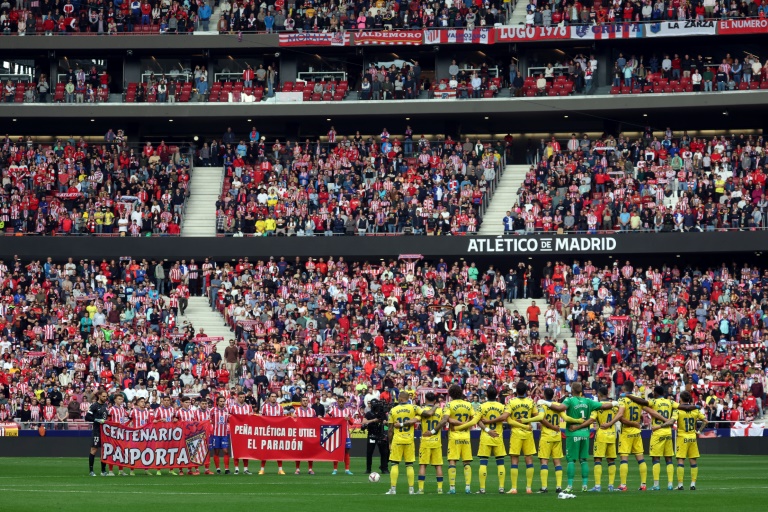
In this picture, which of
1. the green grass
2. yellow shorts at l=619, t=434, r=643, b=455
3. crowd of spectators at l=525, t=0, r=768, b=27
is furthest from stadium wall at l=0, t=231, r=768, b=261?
yellow shorts at l=619, t=434, r=643, b=455

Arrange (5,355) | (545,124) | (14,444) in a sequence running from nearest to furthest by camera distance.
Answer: (14,444), (5,355), (545,124)

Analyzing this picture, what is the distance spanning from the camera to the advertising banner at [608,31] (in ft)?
182

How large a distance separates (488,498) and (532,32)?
37.4 m

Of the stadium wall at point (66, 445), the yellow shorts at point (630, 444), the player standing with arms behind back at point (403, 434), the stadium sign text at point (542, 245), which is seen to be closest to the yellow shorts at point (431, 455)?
the player standing with arms behind back at point (403, 434)

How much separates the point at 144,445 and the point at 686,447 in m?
12.4

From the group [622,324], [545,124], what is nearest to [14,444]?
[622,324]

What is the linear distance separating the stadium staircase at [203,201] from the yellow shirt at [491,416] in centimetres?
3181

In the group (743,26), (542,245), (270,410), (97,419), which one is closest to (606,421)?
(270,410)

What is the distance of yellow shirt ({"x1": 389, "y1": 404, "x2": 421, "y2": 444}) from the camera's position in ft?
75.4

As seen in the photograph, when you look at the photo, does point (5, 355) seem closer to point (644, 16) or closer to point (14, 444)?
point (14, 444)

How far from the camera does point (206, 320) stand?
160 ft

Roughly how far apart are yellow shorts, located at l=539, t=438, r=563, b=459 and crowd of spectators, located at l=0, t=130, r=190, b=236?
32585 millimetres

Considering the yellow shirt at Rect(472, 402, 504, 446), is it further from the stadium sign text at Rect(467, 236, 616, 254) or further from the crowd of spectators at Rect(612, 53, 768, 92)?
the crowd of spectators at Rect(612, 53, 768, 92)

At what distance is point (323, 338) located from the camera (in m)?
46.2
